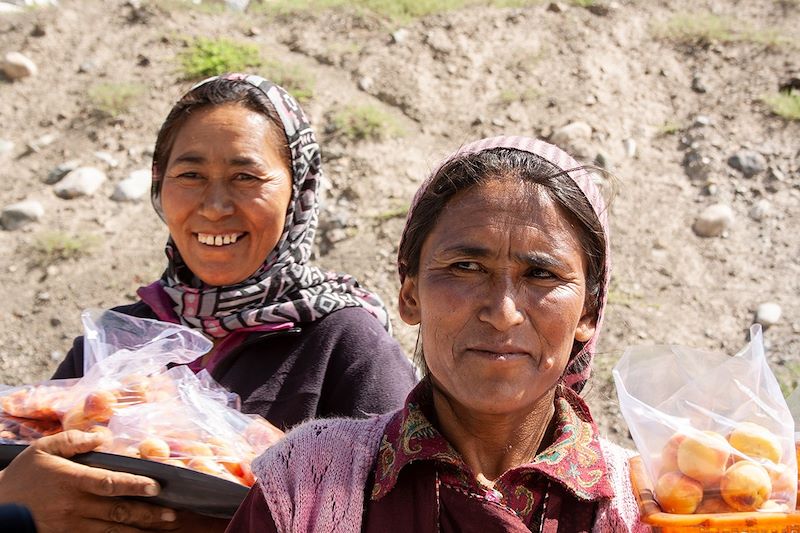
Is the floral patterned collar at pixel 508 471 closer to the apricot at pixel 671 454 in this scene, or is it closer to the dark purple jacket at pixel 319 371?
the apricot at pixel 671 454

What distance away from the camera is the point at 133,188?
684 centimetres

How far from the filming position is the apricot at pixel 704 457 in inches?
A: 63.2

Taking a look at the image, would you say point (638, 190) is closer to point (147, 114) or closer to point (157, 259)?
point (157, 259)

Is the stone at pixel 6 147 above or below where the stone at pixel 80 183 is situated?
above

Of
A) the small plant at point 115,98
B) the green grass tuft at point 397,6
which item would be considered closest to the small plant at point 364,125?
the green grass tuft at point 397,6

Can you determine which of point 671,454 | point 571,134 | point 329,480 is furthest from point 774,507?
point 571,134

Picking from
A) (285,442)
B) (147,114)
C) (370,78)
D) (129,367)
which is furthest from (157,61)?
(285,442)

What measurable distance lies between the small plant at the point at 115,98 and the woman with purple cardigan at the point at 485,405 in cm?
599

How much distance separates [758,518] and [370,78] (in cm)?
624

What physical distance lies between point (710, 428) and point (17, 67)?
7570 millimetres

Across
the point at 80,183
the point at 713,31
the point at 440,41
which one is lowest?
the point at 80,183

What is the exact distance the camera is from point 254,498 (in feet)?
6.09

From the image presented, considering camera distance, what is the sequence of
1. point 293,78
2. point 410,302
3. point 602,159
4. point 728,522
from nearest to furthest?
point 728,522 → point 410,302 → point 602,159 → point 293,78

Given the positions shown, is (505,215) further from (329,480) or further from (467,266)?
(329,480)
